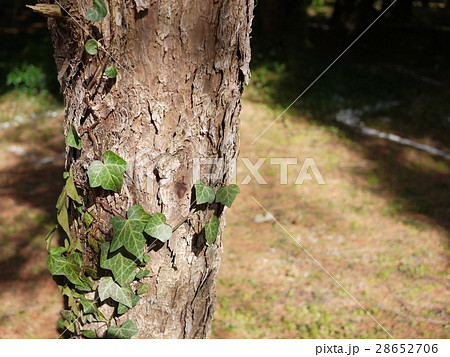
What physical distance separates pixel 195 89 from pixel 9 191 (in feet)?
11.0

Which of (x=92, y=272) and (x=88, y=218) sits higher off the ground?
(x=88, y=218)

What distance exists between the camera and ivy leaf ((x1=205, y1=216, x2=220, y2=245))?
1.77m

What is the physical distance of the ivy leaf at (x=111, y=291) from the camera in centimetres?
176

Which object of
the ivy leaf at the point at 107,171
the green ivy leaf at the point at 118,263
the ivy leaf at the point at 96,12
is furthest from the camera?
the green ivy leaf at the point at 118,263

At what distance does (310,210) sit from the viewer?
13.6ft

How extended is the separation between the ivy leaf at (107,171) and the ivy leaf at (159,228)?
0.72 feet

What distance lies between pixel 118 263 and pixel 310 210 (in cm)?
277

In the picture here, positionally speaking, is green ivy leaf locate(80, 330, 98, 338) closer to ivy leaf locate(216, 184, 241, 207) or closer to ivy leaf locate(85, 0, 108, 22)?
ivy leaf locate(216, 184, 241, 207)

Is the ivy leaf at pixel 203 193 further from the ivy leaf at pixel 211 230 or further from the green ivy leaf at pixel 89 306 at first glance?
the green ivy leaf at pixel 89 306

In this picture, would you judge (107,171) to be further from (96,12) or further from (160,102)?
(96,12)

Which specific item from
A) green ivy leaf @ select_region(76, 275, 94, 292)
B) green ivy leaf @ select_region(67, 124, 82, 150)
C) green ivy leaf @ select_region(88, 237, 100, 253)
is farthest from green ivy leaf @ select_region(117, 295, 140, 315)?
green ivy leaf @ select_region(67, 124, 82, 150)

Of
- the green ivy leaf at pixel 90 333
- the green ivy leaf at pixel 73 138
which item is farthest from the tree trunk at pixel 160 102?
the green ivy leaf at pixel 90 333

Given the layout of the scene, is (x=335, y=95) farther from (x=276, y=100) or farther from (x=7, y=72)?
(x=7, y=72)

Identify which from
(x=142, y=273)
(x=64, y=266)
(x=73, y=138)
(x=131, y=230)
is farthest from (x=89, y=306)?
(x=73, y=138)
